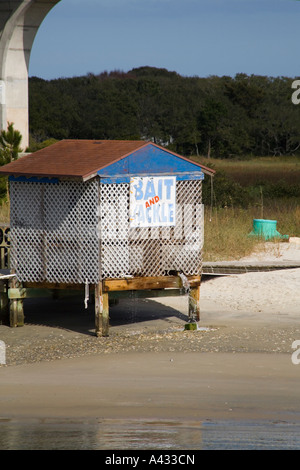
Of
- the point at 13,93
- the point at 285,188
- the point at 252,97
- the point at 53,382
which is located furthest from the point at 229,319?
the point at 252,97

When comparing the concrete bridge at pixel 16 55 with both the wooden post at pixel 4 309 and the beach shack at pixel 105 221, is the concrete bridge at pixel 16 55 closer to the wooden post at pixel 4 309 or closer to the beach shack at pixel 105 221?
the wooden post at pixel 4 309

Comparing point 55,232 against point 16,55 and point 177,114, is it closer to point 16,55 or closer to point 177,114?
point 16,55

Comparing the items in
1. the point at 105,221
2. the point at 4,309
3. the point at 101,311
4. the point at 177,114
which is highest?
the point at 177,114

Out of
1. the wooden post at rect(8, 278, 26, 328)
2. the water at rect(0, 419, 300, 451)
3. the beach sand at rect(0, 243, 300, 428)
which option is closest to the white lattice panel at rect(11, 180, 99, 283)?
the wooden post at rect(8, 278, 26, 328)

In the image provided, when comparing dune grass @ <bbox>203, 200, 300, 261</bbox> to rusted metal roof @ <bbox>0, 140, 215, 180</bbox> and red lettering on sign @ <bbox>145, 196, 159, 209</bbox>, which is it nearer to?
red lettering on sign @ <bbox>145, 196, 159, 209</bbox>

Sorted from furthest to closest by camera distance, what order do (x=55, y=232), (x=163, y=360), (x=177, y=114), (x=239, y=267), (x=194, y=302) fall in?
1. (x=177, y=114)
2. (x=239, y=267)
3. (x=194, y=302)
4. (x=55, y=232)
5. (x=163, y=360)

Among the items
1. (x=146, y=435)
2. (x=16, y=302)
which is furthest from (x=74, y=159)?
(x=146, y=435)

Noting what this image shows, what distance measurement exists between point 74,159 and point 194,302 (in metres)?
2.74

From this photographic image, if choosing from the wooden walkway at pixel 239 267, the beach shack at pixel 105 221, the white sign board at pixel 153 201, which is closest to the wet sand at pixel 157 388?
the beach shack at pixel 105 221

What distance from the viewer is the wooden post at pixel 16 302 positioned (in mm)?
13047

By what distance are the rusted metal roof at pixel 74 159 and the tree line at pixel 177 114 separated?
37.5 m

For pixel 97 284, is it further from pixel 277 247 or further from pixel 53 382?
pixel 277 247

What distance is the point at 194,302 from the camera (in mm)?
13422

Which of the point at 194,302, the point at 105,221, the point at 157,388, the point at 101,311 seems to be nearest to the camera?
the point at 157,388
